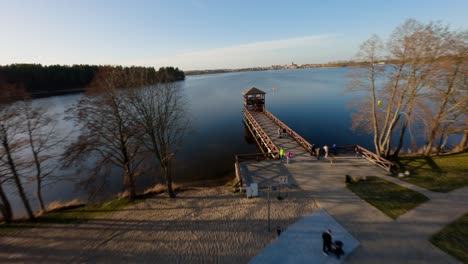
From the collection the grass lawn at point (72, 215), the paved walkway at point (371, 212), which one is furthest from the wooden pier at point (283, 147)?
the grass lawn at point (72, 215)

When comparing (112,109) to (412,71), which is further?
(412,71)

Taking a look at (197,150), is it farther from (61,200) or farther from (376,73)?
(376,73)

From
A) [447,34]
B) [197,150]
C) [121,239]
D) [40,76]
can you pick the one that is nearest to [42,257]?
[121,239]

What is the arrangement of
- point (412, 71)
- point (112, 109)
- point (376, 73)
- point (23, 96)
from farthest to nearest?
point (376, 73) → point (412, 71) → point (112, 109) → point (23, 96)

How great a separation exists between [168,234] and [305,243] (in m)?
6.63

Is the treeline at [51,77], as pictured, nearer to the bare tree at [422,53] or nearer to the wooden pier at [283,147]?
the wooden pier at [283,147]

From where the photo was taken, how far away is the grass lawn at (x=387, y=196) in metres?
11.2

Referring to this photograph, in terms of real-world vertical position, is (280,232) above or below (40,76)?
below

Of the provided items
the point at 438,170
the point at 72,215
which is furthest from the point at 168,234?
the point at 438,170

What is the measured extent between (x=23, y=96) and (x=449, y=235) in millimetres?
23003

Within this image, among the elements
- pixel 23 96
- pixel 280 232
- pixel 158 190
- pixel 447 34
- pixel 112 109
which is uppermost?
pixel 447 34

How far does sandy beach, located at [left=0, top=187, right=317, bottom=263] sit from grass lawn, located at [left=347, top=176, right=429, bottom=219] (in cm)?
339

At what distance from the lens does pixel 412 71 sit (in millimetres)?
15609

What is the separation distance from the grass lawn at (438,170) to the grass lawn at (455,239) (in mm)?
3594
